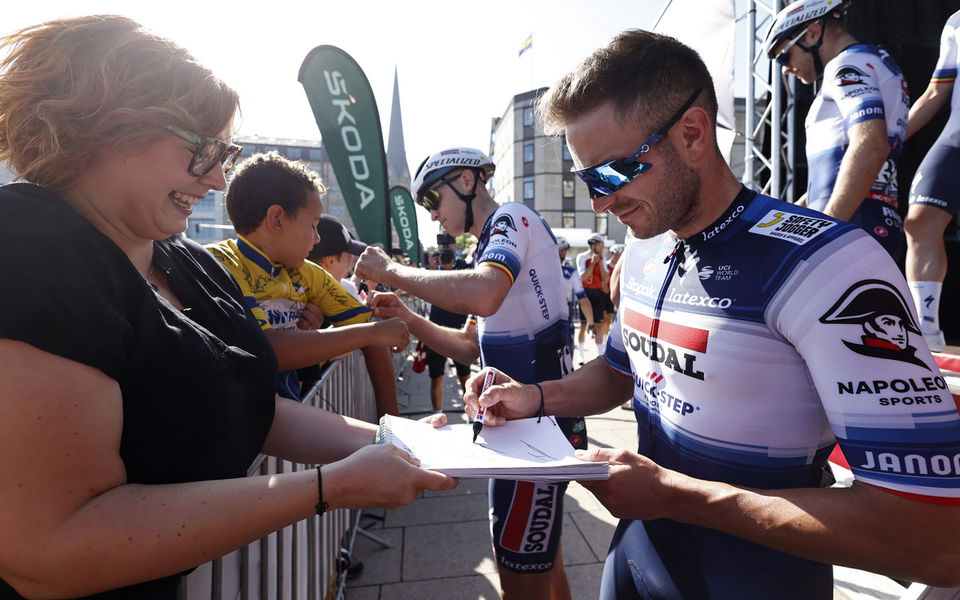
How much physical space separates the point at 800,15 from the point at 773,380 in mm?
3064

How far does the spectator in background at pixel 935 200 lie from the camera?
3119 millimetres

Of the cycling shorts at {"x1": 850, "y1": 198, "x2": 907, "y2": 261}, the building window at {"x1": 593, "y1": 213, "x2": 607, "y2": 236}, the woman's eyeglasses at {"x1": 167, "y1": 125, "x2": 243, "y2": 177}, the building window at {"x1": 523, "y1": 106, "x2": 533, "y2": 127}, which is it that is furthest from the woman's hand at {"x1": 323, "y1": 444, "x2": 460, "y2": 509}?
the building window at {"x1": 523, "y1": 106, "x2": 533, "y2": 127}

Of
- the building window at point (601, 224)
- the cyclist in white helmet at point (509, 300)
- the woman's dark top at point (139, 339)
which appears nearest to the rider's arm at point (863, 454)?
the woman's dark top at point (139, 339)

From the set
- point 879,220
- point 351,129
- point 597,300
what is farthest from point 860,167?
point 597,300

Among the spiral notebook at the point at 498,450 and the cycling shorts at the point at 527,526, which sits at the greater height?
the spiral notebook at the point at 498,450

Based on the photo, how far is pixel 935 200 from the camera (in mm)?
3150

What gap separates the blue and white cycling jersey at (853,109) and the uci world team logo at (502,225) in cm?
195

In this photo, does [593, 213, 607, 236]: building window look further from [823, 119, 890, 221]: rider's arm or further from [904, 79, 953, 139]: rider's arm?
[823, 119, 890, 221]: rider's arm

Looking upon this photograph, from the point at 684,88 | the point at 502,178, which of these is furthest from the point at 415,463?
the point at 502,178

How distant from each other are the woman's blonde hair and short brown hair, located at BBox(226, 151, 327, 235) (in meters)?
1.43

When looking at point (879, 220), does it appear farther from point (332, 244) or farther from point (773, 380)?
point (332, 244)

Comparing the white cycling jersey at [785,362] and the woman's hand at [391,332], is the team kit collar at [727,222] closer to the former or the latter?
the white cycling jersey at [785,362]

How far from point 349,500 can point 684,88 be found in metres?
1.48

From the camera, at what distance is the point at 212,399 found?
1.19 metres
